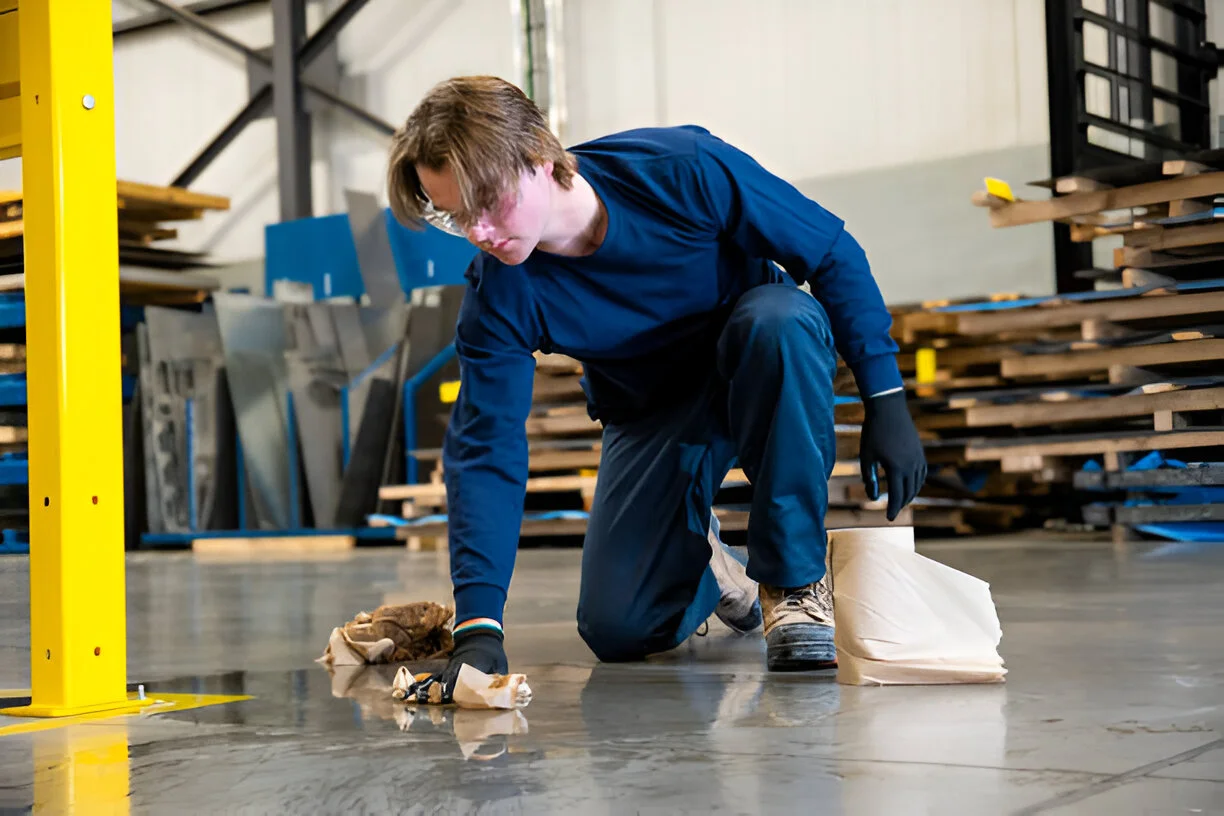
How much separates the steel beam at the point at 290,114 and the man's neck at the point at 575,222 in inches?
374

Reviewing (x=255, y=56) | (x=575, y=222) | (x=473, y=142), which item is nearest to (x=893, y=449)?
(x=575, y=222)

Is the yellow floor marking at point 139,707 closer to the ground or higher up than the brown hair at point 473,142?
closer to the ground

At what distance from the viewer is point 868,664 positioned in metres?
2.26

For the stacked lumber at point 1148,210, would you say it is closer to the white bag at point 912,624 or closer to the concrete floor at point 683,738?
the concrete floor at point 683,738

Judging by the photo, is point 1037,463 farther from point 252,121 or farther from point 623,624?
point 252,121

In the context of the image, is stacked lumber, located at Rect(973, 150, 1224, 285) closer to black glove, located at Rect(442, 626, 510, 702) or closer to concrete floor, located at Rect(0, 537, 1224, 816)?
concrete floor, located at Rect(0, 537, 1224, 816)

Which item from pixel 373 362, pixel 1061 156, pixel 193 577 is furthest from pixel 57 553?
pixel 373 362

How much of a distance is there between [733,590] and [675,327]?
0.78m

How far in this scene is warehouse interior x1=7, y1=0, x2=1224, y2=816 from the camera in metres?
1.79

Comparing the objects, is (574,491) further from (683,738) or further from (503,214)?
(683,738)

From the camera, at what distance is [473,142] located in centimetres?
209

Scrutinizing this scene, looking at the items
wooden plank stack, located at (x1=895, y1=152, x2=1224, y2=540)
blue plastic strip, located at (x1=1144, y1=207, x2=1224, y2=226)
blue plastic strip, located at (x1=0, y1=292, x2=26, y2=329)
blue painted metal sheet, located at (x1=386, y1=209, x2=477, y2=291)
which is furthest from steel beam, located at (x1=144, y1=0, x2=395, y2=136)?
blue plastic strip, located at (x1=1144, y1=207, x2=1224, y2=226)

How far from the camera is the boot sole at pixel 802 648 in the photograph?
2479 mm

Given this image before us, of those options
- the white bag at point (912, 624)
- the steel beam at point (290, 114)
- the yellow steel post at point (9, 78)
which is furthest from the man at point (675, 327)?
the steel beam at point (290, 114)
